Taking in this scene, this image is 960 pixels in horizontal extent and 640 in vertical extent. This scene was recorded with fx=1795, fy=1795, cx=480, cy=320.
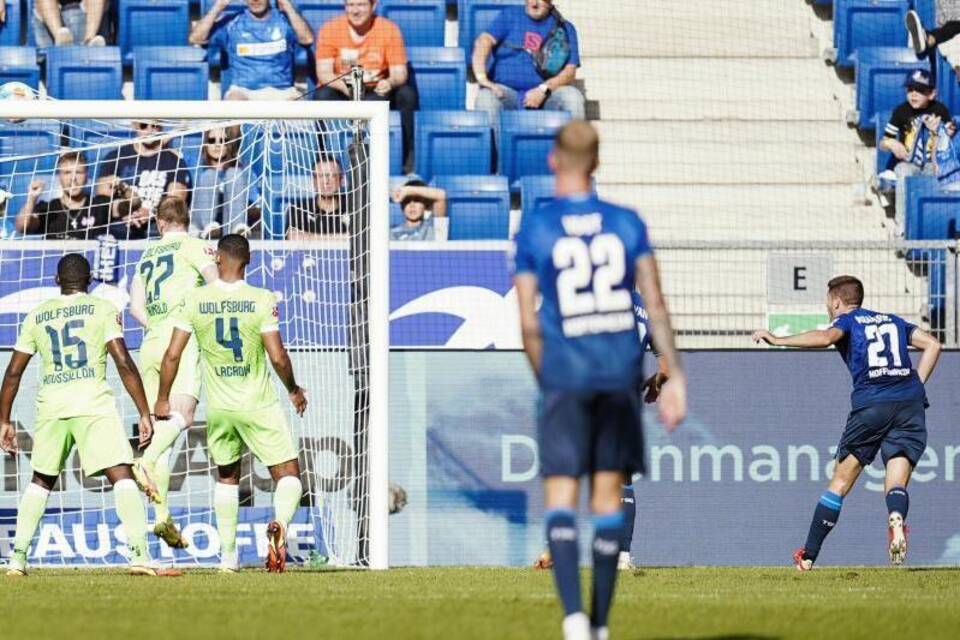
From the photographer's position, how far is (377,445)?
1183 cm

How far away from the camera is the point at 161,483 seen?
11.6 metres

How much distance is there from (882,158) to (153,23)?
7.38m

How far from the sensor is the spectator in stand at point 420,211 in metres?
15.4

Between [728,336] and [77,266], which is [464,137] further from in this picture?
[77,266]

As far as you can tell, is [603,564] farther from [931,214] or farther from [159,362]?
[931,214]

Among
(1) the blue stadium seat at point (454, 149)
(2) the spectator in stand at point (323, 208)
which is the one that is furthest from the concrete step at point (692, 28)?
(2) the spectator in stand at point (323, 208)

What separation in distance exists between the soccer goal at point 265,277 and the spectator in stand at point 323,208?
0.02 meters

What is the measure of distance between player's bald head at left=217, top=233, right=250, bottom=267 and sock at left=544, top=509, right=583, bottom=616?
5050 millimetres

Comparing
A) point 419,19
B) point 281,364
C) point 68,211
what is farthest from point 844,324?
point 419,19

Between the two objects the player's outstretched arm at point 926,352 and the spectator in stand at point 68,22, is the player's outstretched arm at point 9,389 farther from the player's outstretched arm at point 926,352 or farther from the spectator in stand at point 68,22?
the spectator in stand at point 68,22

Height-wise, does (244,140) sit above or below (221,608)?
above

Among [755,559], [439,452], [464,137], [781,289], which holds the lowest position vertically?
[755,559]

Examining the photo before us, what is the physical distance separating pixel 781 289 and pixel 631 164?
14.4 ft

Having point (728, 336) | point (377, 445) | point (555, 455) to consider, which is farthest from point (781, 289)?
point (555, 455)
